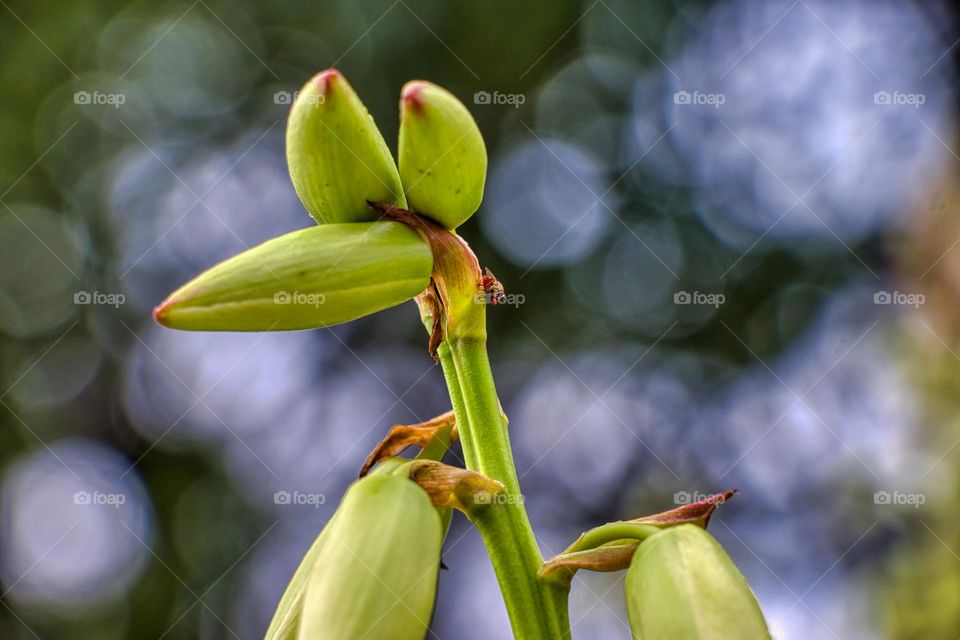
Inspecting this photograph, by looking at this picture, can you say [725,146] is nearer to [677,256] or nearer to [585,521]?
[677,256]

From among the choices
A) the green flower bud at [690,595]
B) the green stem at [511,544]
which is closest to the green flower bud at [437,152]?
the green stem at [511,544]

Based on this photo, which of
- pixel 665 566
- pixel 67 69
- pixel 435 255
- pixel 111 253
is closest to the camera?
pixel 665 566

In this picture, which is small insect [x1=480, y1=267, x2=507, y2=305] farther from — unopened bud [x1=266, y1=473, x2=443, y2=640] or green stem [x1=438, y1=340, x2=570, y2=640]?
unopened bud [x1=266, y1=473, x2=443, y2=640]

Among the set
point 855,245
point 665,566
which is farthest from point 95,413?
point 665,566

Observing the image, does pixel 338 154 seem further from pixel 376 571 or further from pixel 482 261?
pixel 482 261

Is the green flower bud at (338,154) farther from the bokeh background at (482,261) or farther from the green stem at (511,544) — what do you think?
the bokeh background at (482,261)

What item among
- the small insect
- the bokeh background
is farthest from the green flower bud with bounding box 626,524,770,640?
the bokeh background
